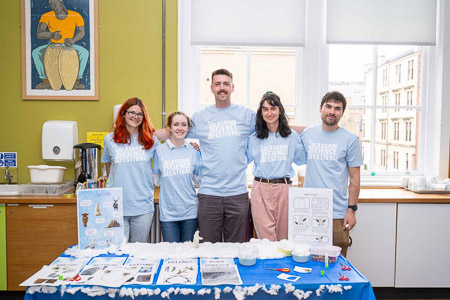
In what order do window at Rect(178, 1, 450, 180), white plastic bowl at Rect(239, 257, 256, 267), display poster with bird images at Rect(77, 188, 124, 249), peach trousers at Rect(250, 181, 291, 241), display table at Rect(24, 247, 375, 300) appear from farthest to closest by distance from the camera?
window at Rect(178, 1, 450, 180)
peach trousers at Rect(250, 181, 291, 241)
display poster with bird images at Rect(77, 188, 124, 249)
white plastic bowl at Rect(239, 257, 256, 267)
display table at Rect(24, 247, 375, 300)

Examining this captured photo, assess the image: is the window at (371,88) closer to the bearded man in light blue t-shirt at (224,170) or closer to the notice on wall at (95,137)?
the notice on wall at (95,137)

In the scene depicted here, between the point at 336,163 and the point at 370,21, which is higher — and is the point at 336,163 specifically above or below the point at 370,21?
below

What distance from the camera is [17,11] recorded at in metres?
3.41

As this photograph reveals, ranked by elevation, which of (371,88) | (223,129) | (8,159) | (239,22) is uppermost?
(239,22)

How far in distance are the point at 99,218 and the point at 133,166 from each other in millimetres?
455

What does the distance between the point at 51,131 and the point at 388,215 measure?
290 centimetres

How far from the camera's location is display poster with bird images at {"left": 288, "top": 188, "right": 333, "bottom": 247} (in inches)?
83.4

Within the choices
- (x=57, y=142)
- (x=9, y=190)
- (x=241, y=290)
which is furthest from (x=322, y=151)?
(x=9, y=190)

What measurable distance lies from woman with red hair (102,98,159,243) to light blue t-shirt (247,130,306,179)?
0.72m

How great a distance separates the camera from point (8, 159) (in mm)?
3480

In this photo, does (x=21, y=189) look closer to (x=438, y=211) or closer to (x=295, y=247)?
(x=295, y=247)

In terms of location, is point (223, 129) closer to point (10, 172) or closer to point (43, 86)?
point (43, 86)

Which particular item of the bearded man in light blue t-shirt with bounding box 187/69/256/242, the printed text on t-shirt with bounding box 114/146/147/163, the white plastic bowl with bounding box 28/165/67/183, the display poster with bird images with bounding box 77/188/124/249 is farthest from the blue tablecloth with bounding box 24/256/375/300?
the white plastic bowl with bounding box 28/165/67/183

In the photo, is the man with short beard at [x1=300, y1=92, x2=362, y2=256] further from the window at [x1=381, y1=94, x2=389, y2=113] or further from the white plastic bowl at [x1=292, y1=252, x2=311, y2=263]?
the window at [x1=381, y1=94, x2=389, y2=113]
